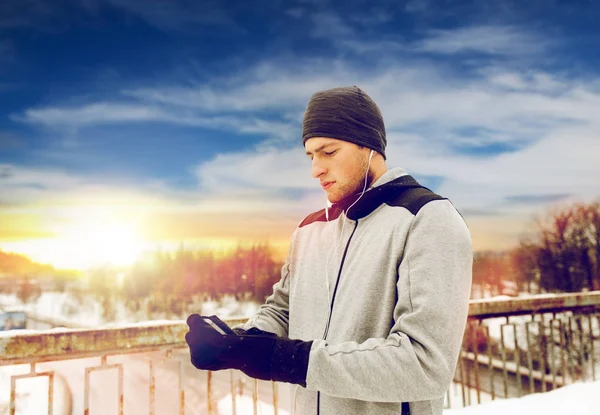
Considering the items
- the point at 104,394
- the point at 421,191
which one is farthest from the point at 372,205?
the point at 104,394

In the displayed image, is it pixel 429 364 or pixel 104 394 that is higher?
pixel 429 364

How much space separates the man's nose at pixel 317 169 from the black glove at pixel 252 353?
2.16 feet

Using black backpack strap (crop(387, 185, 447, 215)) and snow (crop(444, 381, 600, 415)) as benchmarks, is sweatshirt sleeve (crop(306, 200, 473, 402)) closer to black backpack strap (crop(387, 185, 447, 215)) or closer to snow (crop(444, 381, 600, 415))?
black backpack strap (crop(387, 185, 447, 215))

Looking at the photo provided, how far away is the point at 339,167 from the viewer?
1.67 m

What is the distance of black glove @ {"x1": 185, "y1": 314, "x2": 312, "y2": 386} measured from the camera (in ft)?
4.07

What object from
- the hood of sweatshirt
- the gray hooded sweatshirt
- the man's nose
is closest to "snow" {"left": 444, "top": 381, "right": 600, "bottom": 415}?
the gray hooded sweatshirt

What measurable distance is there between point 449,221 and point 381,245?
24 cm

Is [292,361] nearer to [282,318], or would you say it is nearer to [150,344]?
[282,318]

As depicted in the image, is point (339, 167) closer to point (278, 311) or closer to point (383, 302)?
point (383, 302)

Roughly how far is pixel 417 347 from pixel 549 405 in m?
3.73

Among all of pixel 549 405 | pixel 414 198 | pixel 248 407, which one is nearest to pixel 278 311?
pixel 414 198

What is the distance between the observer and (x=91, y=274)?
278 ft

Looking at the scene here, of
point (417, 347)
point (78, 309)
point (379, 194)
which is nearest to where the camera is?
point (417, 347)

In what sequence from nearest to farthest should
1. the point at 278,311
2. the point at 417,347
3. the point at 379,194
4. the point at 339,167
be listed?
the point at 417,347 → the point at 379,194 → the point at 339,167 → the point at 278,311
